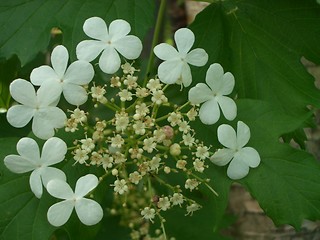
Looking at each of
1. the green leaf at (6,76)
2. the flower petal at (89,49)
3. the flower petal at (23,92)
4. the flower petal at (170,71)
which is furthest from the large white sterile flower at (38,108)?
the green leaf at (6,76)

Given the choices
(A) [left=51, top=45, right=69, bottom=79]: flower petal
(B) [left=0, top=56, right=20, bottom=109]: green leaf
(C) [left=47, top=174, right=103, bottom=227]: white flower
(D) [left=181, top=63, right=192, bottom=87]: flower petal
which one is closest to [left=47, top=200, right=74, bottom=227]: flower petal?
(C) [left=47, top=174, right=103, bottom=227]: white flower

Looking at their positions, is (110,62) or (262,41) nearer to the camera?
(110,62)

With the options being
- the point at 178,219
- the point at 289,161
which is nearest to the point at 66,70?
the point at 289,161

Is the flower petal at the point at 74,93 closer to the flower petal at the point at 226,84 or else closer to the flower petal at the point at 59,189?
the flower petal at the point at 59,189

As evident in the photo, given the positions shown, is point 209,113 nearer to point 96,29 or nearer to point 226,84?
point 226,84

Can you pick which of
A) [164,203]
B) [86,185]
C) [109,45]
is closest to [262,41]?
[109,45]

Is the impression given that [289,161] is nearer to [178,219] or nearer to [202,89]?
[202,89]

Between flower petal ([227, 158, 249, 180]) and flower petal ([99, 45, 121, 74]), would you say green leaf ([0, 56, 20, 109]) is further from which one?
flower petal ([227, 158, 249, 180])
